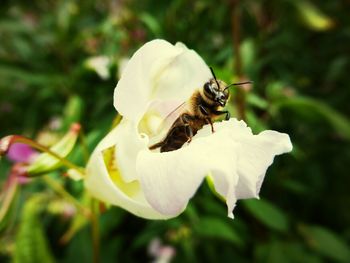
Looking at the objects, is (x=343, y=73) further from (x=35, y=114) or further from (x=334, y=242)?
Result: (x=35, y=114)

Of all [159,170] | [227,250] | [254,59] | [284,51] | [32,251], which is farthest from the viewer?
[284,51]

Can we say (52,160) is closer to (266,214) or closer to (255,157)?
(255,157)

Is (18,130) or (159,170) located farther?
(18,130)

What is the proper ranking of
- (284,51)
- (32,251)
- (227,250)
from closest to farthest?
(32,251) → (227,250) → (284,51)

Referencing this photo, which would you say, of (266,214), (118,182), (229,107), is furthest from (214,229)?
(118,182)

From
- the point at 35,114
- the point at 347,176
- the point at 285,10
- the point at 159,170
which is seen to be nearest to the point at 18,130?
the point at 35,114

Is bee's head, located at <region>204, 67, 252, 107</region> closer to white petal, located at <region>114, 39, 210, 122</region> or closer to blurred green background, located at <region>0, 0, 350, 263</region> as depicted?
white petal, located at <region>114, 39, 210, 122</region>
